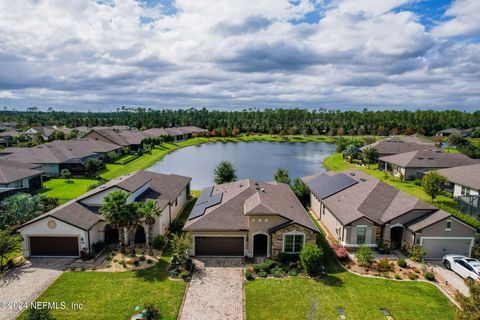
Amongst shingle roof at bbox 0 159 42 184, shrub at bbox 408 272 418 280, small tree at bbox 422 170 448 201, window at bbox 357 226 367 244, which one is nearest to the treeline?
shingle roof at bbox 0 159 42 184

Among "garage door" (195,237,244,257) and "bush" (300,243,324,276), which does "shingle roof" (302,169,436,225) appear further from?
"garage door" (195,237,244,257)

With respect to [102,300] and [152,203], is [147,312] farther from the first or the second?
[152,203]

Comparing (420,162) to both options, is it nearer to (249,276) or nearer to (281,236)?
(281,236)

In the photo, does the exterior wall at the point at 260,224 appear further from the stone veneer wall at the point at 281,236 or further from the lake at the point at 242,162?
the lake at the point at 242,162

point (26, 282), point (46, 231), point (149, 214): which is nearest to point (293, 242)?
point (149, 214)

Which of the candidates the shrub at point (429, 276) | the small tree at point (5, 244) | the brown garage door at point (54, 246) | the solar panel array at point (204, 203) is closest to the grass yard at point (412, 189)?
the shrub at point (429, 276)
